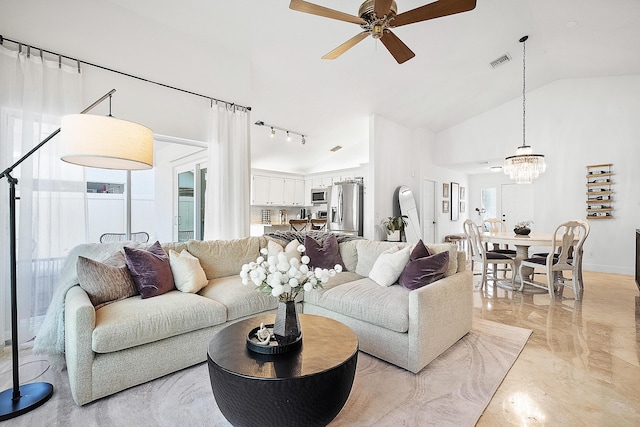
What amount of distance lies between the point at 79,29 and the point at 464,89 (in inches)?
232

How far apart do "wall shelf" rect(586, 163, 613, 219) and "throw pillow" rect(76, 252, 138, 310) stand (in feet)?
24.9

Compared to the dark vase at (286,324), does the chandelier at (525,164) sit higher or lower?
higher

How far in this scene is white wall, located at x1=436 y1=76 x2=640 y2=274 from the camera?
5629 millimetres

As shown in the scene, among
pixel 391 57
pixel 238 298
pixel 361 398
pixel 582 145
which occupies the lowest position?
pixel 361 398

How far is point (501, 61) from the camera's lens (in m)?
5.22

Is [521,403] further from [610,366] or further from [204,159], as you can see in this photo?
[204,159]

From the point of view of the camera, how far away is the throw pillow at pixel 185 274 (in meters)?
2.64

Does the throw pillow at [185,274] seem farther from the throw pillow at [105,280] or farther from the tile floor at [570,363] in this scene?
the tile floor at [570,363]

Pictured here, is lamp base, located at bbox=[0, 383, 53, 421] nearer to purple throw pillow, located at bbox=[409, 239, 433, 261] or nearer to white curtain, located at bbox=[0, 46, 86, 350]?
white curtain, located at bbox=[0, 46, 86, 350]

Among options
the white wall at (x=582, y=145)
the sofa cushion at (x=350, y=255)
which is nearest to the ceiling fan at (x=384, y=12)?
the sofa cushion at (x=350, y=255)

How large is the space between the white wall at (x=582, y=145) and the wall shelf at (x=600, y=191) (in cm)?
8

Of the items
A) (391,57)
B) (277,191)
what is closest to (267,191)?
(277,191)

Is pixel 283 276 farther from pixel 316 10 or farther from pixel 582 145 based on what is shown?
pixel 582 145

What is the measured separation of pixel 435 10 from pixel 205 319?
294cm
